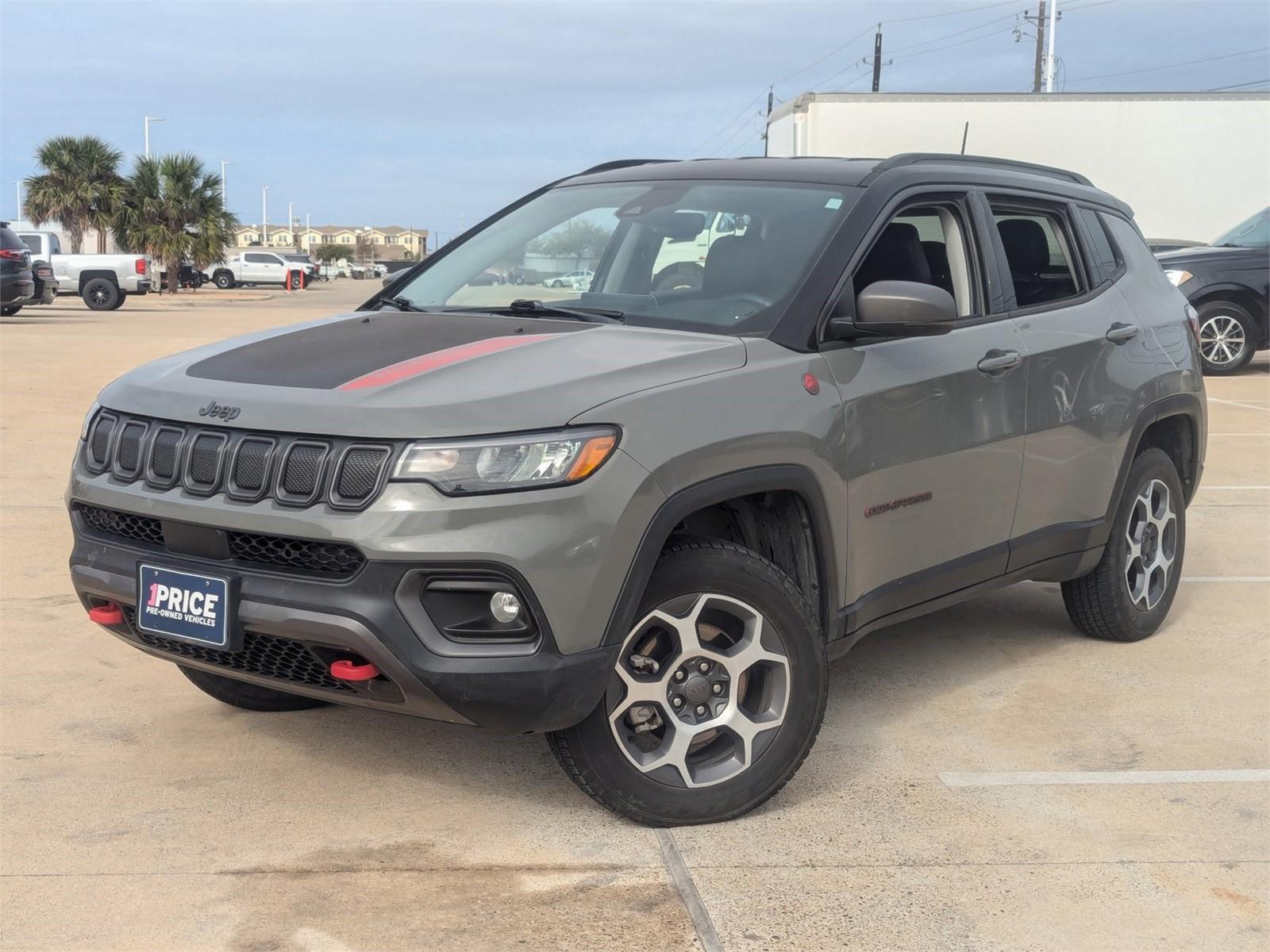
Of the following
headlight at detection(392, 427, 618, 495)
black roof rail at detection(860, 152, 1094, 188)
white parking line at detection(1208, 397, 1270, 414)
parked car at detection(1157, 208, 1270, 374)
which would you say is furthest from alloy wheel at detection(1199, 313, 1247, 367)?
headlight at detection(392, 427, 618, 495)

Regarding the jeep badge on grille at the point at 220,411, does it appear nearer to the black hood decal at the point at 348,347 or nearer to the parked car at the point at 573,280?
the black hood decal at the point at 348,347

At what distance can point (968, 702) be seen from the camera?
5.04m

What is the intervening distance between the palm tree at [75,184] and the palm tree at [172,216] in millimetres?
3351

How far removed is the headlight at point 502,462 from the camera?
11.0 ft

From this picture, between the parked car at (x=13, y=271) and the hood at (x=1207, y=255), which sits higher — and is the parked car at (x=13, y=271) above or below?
below

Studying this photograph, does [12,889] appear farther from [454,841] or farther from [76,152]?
[76,152]

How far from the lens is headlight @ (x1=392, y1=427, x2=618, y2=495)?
132 inches

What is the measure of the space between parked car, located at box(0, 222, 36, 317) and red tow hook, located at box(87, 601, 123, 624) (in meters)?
21.6

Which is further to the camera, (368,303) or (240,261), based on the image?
(240,261)

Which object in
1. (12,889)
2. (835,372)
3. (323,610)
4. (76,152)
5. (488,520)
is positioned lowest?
(12,889)

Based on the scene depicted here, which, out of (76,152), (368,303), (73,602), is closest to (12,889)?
(368,303)

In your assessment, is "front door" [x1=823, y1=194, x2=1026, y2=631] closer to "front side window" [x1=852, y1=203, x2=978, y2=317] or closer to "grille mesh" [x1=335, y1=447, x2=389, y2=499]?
"front side window" [x1=852, y1=203, x2=978, y2=317]

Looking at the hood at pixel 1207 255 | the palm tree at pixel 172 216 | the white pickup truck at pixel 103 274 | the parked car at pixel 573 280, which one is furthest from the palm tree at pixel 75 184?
the parked car at pixel 573 280

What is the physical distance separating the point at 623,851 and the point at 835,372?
146 cm
